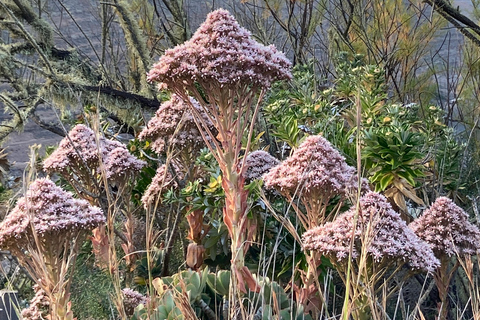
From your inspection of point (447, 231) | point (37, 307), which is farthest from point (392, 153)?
point (37, 307)

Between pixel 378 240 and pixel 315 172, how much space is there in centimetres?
37

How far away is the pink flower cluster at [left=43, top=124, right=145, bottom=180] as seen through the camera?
2.79 meters

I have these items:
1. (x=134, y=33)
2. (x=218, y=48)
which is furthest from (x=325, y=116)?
(x=134, y=33)

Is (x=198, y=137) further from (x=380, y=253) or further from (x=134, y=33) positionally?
(x=134, y=33)

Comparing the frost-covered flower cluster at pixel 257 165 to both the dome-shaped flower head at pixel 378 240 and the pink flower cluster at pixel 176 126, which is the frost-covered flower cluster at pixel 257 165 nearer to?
the pink flower cluster at pixel 176 126

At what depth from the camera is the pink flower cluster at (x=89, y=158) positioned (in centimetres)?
279

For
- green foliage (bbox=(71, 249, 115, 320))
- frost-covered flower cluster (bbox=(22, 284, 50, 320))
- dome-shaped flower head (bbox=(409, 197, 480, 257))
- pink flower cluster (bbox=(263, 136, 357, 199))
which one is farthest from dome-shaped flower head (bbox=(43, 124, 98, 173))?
dome-shaped flower head (bbox=(409, 197, 480, 257))

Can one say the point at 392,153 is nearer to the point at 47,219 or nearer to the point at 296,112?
the point at 296,112

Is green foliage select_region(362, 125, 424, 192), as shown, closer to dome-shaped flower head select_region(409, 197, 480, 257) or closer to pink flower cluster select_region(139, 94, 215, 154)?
dome-shaped flower head select_region(409, 197, 480, 257)

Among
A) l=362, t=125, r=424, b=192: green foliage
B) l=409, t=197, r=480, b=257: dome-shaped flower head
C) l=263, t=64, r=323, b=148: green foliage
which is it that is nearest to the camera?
l=409, t=197, r=480, b=257: dome-shaped flower head

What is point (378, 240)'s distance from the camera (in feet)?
6.03

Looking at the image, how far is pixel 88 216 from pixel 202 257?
0.87m

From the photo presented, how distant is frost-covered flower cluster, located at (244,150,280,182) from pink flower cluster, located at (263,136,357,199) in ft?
1.30

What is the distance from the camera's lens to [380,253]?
1.81m
